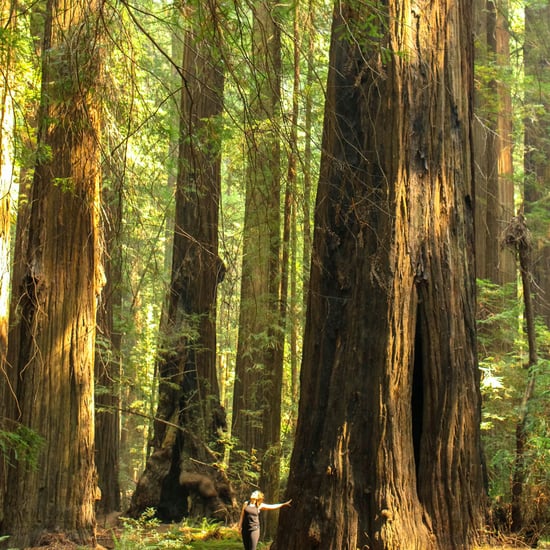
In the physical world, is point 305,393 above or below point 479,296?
below

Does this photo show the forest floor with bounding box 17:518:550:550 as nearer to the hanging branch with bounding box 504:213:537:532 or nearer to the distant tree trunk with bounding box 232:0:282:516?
the hanging branch with bounding box 504:213:537:532

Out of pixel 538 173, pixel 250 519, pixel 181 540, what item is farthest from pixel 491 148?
pixel 250 519

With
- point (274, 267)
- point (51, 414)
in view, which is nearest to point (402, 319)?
point (51, 414)

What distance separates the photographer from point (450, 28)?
7.44 meters

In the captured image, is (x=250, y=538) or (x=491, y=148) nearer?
(x=250, y=538)

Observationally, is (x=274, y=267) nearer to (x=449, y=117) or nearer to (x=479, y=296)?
(x=479, y=296)

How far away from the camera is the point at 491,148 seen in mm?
17781

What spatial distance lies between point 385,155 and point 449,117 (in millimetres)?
886

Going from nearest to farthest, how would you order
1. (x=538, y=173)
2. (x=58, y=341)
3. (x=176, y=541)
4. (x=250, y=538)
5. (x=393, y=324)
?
(x=393, y=324) → (x=250, y=538) → (x=58, y=341) → (x=176, y=541) → (x=538, y=173)

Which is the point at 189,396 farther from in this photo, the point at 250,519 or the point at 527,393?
the point at 527,393

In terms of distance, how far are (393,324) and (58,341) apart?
4258mm

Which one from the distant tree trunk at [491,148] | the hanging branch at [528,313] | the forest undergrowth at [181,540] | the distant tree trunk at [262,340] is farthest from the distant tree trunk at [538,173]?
the forest undergrowth at [181,540]

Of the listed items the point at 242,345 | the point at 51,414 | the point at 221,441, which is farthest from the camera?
the point at 242,345

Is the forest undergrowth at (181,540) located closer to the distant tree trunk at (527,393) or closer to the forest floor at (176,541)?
the forest floor at (176,541)
